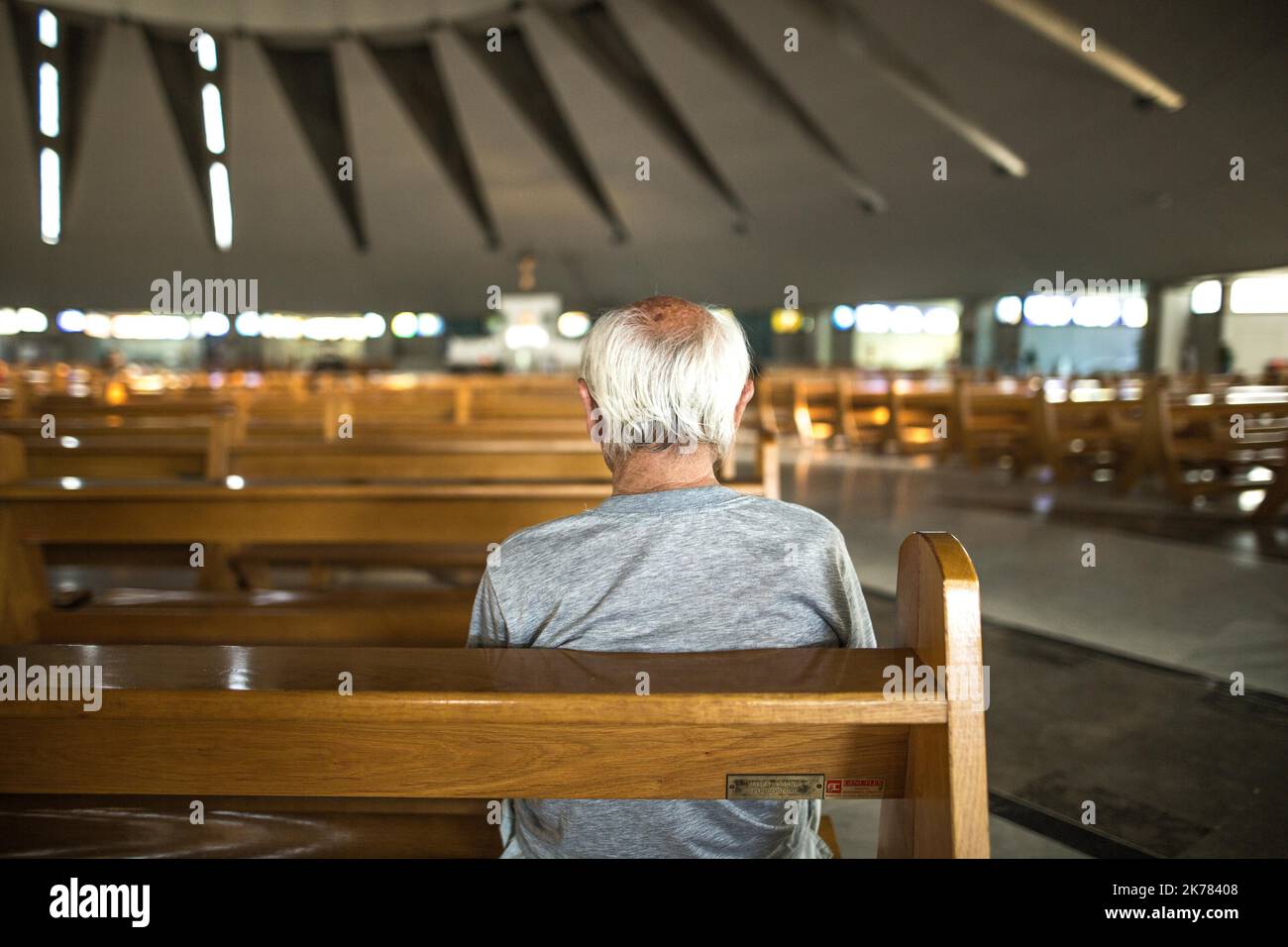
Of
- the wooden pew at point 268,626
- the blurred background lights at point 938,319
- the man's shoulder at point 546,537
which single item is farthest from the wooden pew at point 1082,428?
the blurred background lights at point 938,319

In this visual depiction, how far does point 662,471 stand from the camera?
1.09 metres

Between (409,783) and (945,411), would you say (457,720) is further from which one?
(945,411)

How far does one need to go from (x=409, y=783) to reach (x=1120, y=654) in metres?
2.56

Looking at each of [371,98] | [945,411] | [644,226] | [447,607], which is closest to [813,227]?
[644,226]

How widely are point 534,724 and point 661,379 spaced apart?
0.42 metres

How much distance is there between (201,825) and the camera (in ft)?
3.88

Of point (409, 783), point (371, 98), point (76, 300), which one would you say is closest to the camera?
point (409, 783)

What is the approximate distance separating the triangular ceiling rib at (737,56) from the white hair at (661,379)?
1187cm

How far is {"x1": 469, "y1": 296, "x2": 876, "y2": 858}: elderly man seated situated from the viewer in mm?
1009

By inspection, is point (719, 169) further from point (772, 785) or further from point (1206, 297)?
point (772, 785)

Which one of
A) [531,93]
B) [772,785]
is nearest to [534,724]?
[772,785]

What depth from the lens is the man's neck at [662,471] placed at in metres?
1.09

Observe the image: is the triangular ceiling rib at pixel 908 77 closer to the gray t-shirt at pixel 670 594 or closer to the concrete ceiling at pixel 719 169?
the concrete ceiling at pixel 719 169

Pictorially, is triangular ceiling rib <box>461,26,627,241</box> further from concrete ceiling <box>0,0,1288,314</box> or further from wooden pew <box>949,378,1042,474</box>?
wooden pew <box>949,378,1042,474</box>
